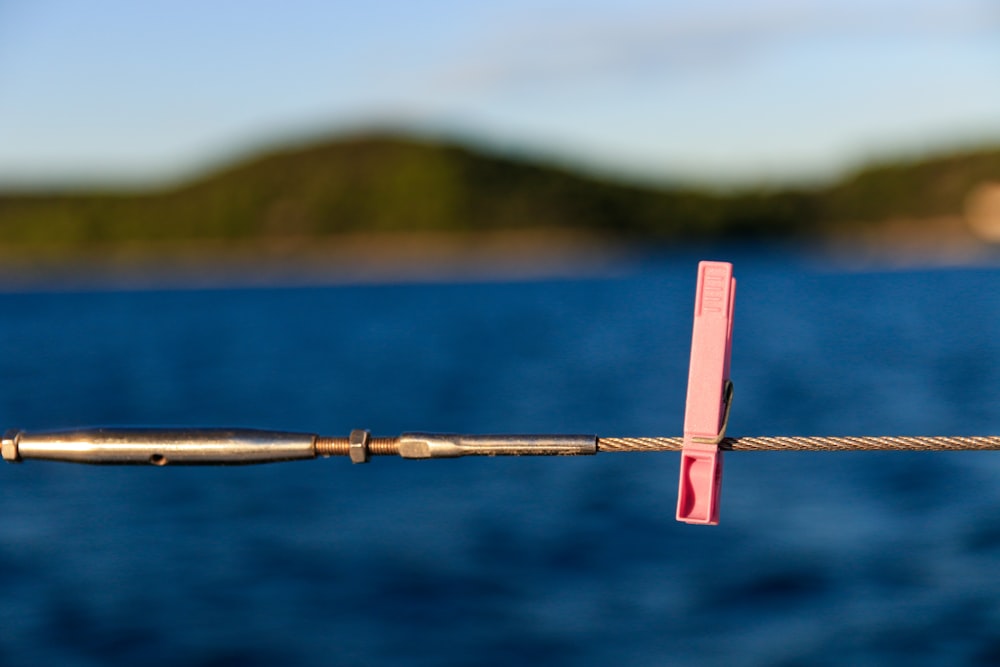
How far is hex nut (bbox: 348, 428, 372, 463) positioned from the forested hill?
147m

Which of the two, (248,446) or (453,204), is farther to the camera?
(453,204)

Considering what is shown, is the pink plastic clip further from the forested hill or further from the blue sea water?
the forested hill

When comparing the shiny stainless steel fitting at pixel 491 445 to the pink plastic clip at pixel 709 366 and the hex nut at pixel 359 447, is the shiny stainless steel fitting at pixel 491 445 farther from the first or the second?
the pink plastic clip at pixel 709 366

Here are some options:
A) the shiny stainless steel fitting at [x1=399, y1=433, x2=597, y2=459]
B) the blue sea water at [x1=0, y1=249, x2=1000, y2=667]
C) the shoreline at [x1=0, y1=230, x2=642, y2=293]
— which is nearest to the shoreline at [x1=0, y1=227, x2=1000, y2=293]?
the shoreline at [x1=0, y1=230, x2=642, y2=293]

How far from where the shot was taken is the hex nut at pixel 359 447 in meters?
3.03

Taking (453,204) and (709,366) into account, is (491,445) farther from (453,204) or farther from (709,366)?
(453,204)

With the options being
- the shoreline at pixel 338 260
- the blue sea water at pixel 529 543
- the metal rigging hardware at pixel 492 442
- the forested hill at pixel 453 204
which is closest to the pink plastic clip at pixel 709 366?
the metal rigging hardware at pixel 492 442

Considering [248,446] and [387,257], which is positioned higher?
[387,257]

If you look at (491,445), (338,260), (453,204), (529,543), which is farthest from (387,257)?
(491,445)

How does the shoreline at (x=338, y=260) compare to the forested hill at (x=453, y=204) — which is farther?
the forested hill at (x=453, y=204)

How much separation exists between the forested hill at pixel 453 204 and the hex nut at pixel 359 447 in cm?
14684

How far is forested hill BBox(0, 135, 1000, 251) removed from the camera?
154000 millimetres

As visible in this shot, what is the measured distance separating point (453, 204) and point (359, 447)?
15134 cm

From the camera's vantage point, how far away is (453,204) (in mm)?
153375
